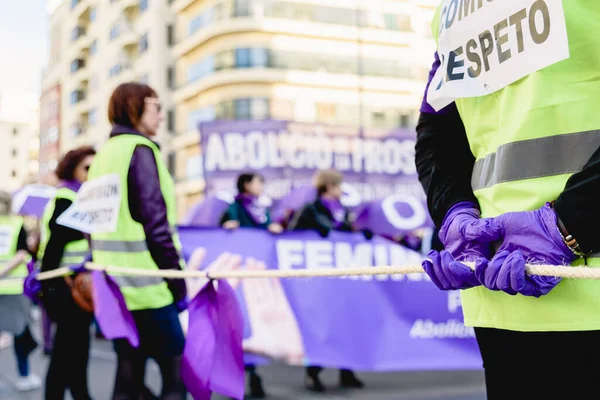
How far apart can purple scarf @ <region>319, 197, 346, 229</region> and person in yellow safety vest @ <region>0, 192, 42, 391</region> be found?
2.63 m

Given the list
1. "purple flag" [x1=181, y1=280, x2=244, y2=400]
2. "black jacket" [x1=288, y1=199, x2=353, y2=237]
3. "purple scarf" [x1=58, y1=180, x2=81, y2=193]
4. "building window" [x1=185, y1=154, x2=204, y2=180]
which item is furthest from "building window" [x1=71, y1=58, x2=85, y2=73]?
"purple flag" [x1=181, y1=280, x2=244, y2=400]

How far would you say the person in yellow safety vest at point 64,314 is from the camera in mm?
3943

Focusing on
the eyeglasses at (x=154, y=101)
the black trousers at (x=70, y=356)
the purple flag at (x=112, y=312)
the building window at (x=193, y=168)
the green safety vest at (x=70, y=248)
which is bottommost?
the black trousers at (x=70, y=356)

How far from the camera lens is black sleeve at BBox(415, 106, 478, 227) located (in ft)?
5.74

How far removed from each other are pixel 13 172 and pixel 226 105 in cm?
5781

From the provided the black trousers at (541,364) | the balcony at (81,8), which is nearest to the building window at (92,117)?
the balcony at (81,8)

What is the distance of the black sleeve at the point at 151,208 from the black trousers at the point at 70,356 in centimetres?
108

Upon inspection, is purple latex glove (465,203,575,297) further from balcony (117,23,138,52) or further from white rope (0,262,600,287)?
balcony (117,23,138,52)

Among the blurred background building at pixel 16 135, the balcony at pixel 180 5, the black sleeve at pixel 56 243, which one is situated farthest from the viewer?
the blurred background building at pixel 16 135

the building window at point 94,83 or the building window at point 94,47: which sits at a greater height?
the building window at point 94,47

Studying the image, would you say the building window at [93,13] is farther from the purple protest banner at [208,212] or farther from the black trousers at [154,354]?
the black trousers at [154,354]

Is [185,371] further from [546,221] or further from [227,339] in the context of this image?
[546,221]

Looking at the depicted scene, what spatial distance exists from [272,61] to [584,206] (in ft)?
131

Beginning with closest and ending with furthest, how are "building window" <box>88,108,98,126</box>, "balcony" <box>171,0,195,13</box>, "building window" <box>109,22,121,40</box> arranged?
"balcony" <box>171,0,195,13</box>
"building window" <box>109,22,121,40</box>
"building window" <box>88,108,98,126</box>
